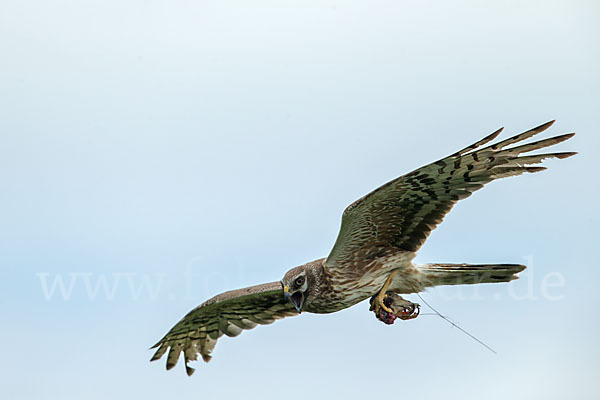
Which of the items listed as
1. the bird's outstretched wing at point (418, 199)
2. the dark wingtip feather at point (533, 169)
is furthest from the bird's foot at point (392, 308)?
the dark wingtip feather at point (533, 169)

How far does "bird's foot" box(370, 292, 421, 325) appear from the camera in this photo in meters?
10.3

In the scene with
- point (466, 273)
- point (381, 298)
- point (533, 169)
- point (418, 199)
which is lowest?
point (466, 273)

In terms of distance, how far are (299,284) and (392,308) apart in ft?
3.82

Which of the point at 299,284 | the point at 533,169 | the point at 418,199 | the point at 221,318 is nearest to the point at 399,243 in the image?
the point at 418,199

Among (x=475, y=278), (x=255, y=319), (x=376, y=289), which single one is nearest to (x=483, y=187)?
(x=475, y=278)

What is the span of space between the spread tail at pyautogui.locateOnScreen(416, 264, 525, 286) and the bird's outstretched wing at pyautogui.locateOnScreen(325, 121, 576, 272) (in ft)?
1.15

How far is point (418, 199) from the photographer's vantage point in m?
9.86

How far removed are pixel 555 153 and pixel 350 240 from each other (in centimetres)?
252

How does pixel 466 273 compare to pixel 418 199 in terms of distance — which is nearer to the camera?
pixel 418 199

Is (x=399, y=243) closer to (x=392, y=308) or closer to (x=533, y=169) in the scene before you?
(x=392, y=308)

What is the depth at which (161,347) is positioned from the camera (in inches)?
476

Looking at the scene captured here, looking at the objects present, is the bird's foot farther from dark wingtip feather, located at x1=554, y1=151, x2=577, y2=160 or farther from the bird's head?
dark wingtip feather, located at x1=554, y1=151, x2=577, y2=160

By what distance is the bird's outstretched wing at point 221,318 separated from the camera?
37.4 ft

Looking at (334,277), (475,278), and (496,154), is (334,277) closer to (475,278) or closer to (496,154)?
(475,278)
